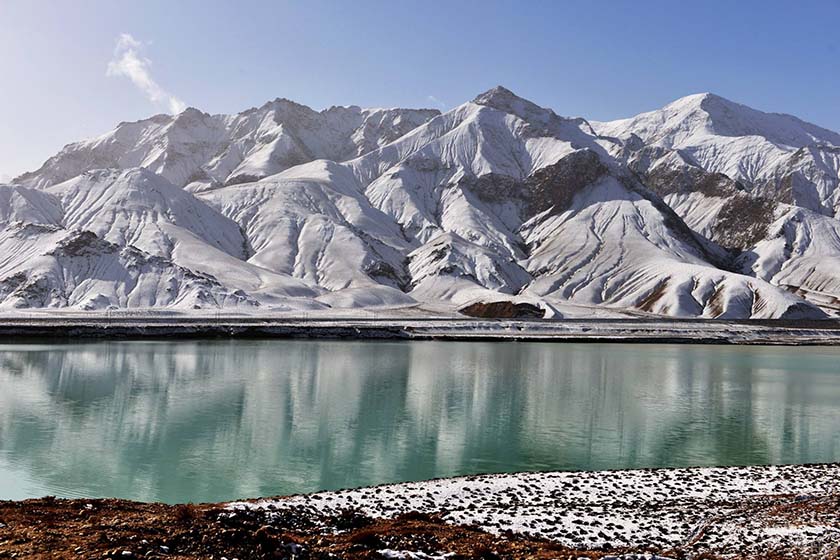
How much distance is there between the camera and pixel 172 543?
493 inches

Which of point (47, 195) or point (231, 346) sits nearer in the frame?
point (231, 346)

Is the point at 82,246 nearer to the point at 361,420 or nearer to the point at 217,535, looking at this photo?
the point at 361,420

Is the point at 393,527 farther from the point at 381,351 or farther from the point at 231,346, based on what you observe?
the point at 231,346

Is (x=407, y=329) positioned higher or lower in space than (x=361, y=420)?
higher

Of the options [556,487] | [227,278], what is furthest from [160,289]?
[556,487]

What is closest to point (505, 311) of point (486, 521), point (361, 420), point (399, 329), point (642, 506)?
point (399, 329)

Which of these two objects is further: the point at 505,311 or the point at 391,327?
the point at 505,311

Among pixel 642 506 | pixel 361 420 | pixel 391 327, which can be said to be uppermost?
pixel 391 327

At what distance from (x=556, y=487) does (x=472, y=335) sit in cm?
8120

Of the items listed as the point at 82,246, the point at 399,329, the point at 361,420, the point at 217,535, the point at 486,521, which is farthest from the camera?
the point at 82,246

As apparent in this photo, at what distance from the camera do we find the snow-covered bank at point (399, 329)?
3750 inches

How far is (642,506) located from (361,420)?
61.3 ft

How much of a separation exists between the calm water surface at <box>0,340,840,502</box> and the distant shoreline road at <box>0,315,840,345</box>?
87.2 ft

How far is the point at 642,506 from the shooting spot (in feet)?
65.5
